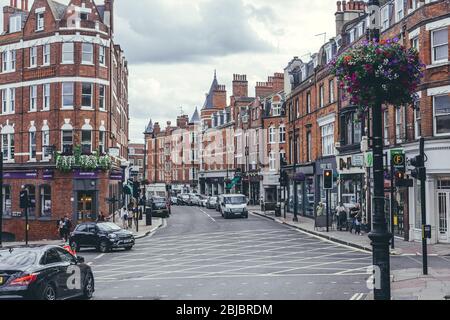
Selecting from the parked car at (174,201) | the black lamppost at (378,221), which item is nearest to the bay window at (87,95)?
the black lamppost at (378,221)

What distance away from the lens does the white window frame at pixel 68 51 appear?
43375 mm

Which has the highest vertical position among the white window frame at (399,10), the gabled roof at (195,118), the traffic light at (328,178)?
the gabled roof at (195,118)

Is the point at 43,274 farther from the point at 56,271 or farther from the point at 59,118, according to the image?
the point at 59,118

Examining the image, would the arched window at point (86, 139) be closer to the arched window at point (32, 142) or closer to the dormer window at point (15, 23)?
the arched window at point (32, 142)

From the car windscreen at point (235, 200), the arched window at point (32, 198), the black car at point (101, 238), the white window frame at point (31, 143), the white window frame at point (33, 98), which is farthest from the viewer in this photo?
the car windscreen at point (235, 200)

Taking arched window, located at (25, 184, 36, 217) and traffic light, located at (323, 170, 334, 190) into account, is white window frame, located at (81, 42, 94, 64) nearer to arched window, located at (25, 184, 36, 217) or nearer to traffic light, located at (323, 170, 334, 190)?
arched window, located at (25, 184, 36, 217)

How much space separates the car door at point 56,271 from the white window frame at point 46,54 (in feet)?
109

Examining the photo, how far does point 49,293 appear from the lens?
1276cm

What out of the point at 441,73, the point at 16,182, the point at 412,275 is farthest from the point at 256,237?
the point at 16,182

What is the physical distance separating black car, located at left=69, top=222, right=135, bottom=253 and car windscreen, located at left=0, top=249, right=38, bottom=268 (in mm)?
15268

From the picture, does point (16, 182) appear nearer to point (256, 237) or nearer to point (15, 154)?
point (15, 154)
